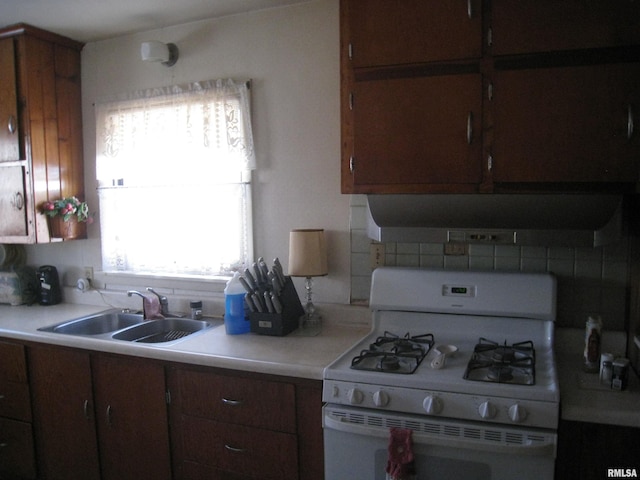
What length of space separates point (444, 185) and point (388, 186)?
21cm

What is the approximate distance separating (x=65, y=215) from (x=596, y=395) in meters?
2.63

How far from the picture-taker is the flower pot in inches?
110

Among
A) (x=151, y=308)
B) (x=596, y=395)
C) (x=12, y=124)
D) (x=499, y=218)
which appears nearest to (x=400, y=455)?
(x=596, y=395)

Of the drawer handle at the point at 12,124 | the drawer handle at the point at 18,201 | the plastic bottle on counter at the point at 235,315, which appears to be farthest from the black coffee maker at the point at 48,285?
the plastic bottle on counter at the point at 235,315

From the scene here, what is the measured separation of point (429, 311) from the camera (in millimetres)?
2096

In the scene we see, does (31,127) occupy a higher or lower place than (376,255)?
higher

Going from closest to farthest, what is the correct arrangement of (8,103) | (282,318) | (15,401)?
(282,318) → (15,401) → (8,103)

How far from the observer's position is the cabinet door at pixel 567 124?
1646 mm

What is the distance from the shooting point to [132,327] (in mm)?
2492

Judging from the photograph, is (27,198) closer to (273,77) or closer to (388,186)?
(273,77)

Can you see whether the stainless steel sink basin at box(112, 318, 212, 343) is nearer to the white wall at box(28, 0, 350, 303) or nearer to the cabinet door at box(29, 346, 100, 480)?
the cabinet door at box(29, 346, 100, 480)

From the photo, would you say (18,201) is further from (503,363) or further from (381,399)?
(503,363)

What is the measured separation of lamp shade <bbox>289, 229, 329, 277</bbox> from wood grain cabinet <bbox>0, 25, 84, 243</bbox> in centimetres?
147

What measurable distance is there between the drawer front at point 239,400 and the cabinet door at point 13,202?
142 cm
